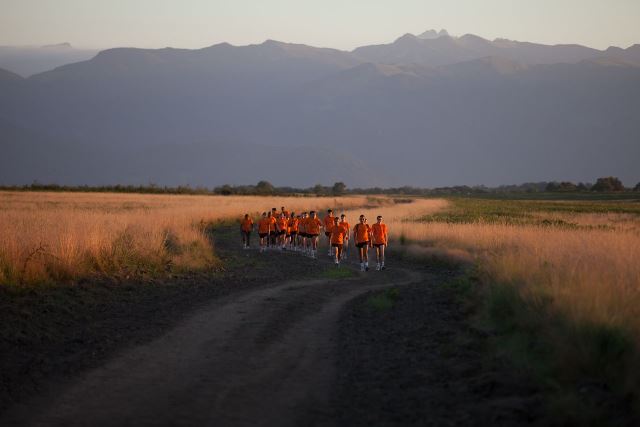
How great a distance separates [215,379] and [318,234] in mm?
17978

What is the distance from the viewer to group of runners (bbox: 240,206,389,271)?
2233 centimetres

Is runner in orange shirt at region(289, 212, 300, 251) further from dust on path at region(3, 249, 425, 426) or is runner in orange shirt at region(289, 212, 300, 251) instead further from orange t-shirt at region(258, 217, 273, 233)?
dust on path at region(3, 249, 425, 426)

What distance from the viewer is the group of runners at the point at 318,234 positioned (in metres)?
22.3

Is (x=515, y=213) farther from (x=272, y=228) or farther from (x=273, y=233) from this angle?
(x=272, y=228)

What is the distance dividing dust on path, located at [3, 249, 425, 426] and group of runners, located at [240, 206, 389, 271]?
10015mm

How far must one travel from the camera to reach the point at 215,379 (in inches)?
313

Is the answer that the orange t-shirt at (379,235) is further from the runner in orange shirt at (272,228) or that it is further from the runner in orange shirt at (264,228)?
the runner in orange shirt at (272,228)

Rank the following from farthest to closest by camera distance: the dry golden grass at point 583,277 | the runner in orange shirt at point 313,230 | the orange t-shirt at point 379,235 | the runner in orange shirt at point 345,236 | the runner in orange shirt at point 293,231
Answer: the runner in orange shirt at point 293,231, the runner in orange shirt at point 313,230, the runner in orange shirt at point 345,236, the orange t-shirt at point 379,235, the dry golden grass at point 583,277

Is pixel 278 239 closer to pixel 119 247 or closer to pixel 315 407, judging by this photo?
pixel 119 247

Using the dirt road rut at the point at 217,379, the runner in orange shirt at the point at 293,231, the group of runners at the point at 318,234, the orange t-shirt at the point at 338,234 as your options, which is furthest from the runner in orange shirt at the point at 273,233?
the dirt road rut at the point at 217,379

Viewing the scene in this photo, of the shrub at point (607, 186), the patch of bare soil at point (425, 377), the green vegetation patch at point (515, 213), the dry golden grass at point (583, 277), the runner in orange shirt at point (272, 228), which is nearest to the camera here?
the patch of bare soil at point (425, 377)

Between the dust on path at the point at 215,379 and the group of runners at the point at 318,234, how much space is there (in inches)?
394

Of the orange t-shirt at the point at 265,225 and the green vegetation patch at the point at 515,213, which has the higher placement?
the orange t-shirt at the point at 265,225

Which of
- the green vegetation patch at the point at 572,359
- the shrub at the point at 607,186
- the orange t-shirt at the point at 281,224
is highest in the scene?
the shrub at the point at 607,186
